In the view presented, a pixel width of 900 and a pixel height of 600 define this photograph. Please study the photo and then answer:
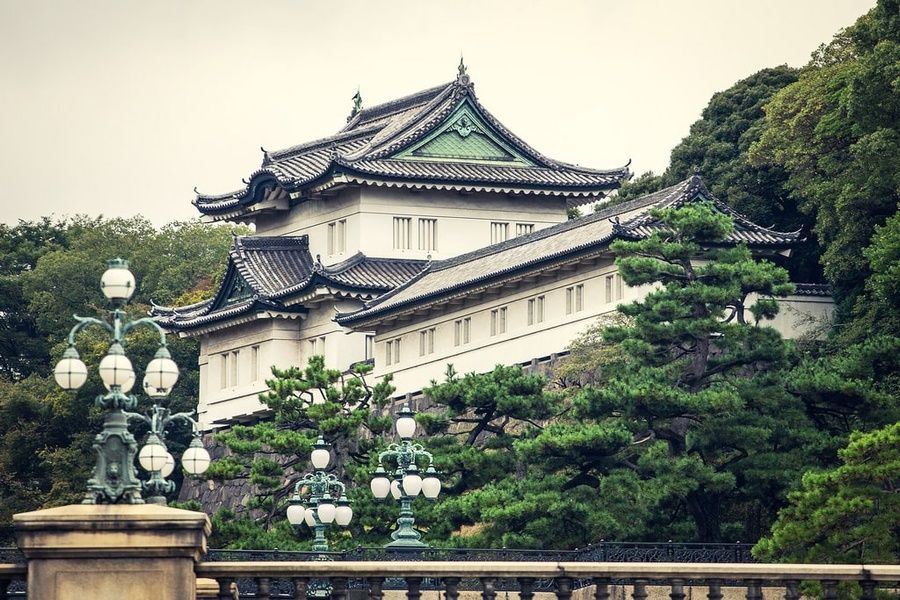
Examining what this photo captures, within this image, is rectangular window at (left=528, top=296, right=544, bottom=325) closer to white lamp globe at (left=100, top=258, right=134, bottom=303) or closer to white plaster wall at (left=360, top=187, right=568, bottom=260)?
white plaster wall at (left=360, top=187, right=568, bottom=260)

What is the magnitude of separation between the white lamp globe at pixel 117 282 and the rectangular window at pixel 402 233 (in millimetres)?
48741

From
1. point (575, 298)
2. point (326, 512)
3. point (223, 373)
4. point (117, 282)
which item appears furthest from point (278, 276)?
point (117, 282)

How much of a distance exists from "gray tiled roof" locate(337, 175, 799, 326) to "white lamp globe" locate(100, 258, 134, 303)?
29.2 meters

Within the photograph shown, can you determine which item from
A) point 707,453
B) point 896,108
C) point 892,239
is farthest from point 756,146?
point 707,453

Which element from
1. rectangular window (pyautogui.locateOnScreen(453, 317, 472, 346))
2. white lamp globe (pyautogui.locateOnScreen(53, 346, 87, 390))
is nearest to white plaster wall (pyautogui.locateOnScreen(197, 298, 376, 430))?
rectangular window (pyautogui.locateOnScreen(453, 317, 472, 346))

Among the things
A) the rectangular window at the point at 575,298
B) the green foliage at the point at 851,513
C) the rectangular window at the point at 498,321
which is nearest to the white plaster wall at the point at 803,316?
the rectangular window at the point at 575,298

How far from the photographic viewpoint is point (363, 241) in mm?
71062

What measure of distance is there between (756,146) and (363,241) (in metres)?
15.2

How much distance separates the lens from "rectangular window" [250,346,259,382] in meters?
70.9

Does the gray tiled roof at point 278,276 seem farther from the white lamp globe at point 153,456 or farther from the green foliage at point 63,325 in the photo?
the white lamp globe at point 153,456

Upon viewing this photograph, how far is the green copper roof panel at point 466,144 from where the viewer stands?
237 ft

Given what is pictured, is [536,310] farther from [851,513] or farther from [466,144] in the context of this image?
[851,513]

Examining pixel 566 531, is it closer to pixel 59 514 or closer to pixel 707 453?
pixel 707 453

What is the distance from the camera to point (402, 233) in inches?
2827
